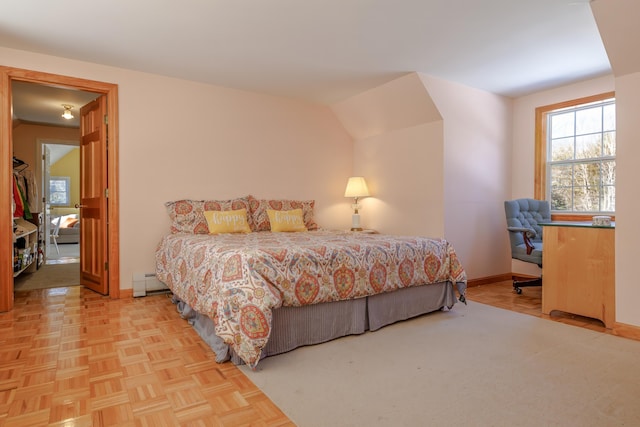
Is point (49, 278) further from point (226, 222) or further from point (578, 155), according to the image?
point (578, 155)

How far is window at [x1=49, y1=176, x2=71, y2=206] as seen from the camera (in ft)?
33.7

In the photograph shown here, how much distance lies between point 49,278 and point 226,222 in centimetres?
265

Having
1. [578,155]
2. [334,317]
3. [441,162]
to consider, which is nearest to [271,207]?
[441,162]

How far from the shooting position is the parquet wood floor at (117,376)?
164 cm

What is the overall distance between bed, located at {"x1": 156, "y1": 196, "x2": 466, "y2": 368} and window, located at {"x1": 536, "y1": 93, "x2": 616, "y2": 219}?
218 cm

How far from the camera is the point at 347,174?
5.35m

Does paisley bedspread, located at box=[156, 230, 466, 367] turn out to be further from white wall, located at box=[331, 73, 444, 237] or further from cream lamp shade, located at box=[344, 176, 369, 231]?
cream lamp shade, located at box=[344, 176, 369, 231]

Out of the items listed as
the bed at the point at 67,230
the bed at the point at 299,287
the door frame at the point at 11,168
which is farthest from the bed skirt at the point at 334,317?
the bed at the point at 67,230

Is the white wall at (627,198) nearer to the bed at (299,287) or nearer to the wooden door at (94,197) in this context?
the bed at (299,287)

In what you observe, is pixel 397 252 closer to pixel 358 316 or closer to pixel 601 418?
pixel 358 316

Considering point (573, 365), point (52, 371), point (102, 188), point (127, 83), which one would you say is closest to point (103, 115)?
point (127, 83)

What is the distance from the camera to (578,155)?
14.3ft

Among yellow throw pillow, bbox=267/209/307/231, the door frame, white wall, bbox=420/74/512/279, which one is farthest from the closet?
white wall, bbox=420/74/512/279

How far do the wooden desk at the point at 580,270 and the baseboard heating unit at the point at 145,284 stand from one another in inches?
143
